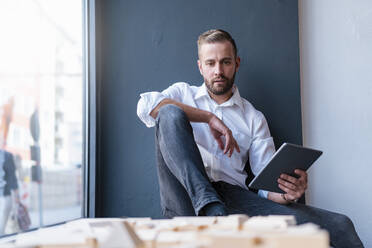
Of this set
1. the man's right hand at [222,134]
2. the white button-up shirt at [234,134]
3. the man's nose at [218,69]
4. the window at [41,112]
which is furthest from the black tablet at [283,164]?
the window at [41,112]

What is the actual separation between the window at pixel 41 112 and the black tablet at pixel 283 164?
1.10m

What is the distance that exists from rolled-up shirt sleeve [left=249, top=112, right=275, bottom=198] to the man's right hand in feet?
0.88

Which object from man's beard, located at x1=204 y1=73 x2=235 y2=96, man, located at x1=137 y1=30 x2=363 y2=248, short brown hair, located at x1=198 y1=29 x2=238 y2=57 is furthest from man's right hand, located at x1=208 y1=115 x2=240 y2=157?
short brown hair, located at x1=198 y1=29 x2=238 y2=57

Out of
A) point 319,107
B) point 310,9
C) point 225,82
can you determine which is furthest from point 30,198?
point 310,9

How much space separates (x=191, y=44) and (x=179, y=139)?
98cm

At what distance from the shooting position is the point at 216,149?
6.96ft

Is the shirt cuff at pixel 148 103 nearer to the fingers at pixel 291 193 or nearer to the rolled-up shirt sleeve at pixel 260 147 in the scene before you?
the rolled-up shirt sleeve at pixel 260 147

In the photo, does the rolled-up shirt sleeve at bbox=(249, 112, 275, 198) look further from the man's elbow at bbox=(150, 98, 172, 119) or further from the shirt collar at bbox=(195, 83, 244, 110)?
the man's elbow at bbox=(150, 98, 172, 119)

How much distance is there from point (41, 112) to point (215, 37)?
3.29 ft

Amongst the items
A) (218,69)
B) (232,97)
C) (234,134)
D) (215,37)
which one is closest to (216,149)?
(234,134)

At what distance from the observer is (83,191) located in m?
2.37

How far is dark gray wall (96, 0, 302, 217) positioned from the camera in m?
2.39

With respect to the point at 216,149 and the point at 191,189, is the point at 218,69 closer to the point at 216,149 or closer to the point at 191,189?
the point at 216,149

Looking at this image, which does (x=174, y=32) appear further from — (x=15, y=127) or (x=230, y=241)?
(x=230, y=241)
